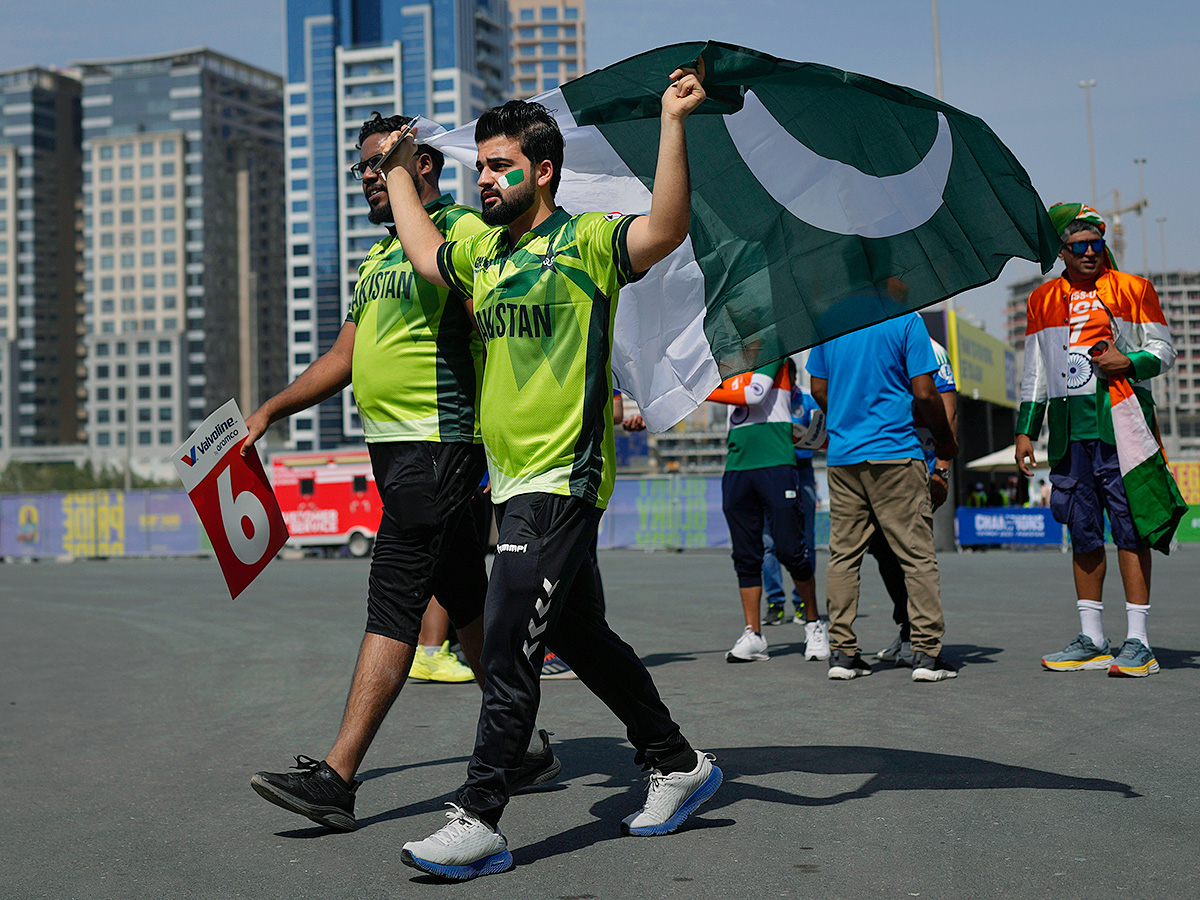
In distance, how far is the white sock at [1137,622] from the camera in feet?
19.6

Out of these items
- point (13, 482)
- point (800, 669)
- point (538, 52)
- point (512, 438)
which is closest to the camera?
point (512, 438)

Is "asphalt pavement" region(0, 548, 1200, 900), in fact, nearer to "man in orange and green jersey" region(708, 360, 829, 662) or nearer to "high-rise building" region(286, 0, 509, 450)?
"man in orange and green jersey" region(708, 360, 829, 662)

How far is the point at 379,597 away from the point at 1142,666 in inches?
153

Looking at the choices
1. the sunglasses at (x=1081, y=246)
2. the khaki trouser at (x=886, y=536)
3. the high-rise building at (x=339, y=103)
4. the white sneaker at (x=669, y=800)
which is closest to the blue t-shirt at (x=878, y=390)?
the khaki trouser at (x=886, y=536)

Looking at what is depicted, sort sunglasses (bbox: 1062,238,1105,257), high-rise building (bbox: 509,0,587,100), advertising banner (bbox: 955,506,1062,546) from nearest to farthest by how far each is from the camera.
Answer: sunglasses (bbox: 1062,238,1105,257) < advertising banner (bbox: 955,506,1062,546) < high-rise building (bbox: 509,0,587,100)

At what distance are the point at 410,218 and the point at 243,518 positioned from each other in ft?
3.80

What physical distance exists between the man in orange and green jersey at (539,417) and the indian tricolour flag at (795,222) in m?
0.72

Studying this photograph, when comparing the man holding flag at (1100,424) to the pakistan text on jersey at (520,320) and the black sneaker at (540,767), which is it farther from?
the pakistan text on jersey at (520,320)

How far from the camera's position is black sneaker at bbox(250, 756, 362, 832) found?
338 cm

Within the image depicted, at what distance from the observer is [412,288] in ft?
12.7

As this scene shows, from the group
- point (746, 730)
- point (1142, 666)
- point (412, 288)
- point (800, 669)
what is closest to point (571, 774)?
point (746, 730)

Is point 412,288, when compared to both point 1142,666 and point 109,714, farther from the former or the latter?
point 1142,666

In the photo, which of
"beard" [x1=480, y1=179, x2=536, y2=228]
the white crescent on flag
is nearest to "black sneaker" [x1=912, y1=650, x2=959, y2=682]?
the white crescent on flag

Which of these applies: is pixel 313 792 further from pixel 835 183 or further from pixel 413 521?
pixel 835 183
